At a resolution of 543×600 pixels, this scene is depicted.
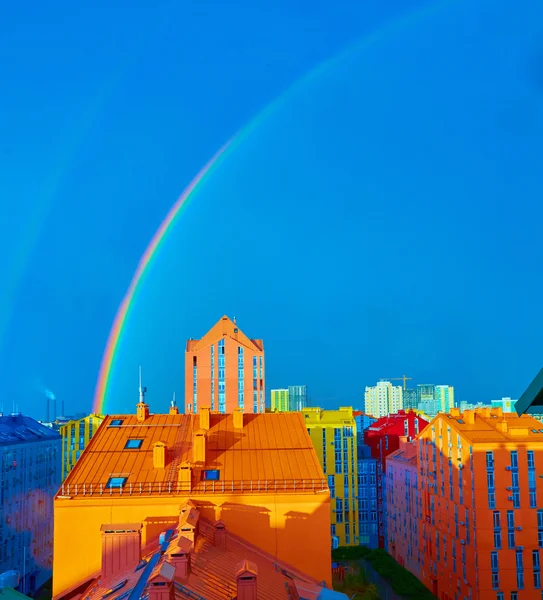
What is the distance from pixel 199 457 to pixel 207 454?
0.72m

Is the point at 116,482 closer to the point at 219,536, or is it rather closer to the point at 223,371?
the point at 219,536

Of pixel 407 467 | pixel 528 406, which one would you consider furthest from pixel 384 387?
pixel 528 406

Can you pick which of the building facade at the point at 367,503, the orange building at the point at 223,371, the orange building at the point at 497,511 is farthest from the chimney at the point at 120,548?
the orange building at the point at 223,371

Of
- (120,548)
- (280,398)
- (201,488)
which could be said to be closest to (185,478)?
(201,488)

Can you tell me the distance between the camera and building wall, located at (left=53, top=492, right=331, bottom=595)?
24.5 metres

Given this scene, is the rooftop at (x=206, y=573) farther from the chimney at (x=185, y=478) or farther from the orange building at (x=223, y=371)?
the orange building at (x=223, y=371)

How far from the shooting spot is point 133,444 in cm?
2911

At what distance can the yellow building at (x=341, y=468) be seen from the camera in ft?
204

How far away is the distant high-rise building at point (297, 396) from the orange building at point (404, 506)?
10763 centimetres

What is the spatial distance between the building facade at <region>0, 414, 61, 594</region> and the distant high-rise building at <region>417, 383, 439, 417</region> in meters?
119

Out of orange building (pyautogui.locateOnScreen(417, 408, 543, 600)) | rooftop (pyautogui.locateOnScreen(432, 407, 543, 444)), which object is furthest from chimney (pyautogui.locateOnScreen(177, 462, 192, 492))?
rooftop (pyautogui.locateOnScreen(432, 407, 543, 444))

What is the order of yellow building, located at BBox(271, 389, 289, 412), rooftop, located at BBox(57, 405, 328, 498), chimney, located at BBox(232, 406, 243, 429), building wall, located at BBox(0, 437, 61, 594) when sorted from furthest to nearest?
yellow building, located at BBox(271, 389, 289, 412) < building wall, located at BBox(0, 437, 61, 594) < chimney, located at BBox(232, 406, 243, 429) < rooftop, located at BBox(57, 405, 328, 498)

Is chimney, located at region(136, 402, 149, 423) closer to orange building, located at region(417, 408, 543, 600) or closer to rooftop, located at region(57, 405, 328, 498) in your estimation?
rooftop, located at region(57, 405, 328, 498)

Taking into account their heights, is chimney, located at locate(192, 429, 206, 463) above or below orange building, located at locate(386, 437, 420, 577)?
above
